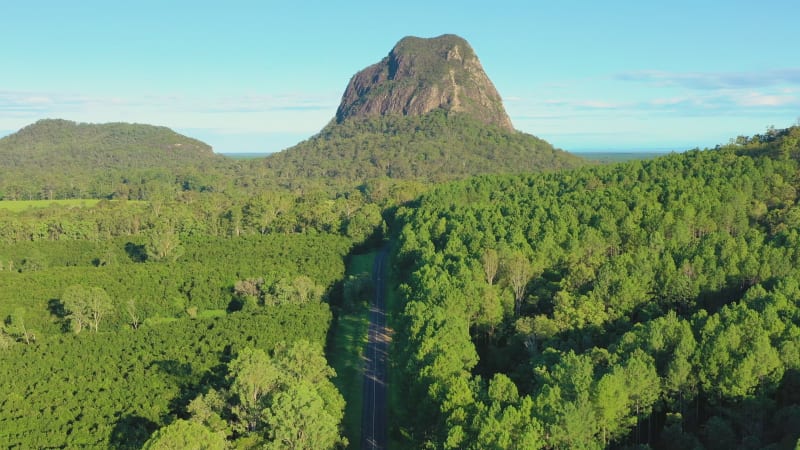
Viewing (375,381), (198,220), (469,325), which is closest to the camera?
(375,381)

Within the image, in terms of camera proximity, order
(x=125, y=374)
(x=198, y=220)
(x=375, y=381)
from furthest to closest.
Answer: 1. (x=198, y=220)
2. (x=375, y=381)
3. (x=125, y=374)

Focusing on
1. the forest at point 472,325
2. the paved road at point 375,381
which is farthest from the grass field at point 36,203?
the paved road at point 375,381

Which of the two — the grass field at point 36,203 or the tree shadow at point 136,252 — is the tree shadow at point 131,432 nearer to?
the tree shadow at point 136,252

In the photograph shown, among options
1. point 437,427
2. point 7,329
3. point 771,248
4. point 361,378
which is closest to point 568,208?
point 771,248

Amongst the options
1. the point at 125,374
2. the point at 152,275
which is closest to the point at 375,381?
the point at 125,374

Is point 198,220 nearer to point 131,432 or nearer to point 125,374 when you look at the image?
point 125,374

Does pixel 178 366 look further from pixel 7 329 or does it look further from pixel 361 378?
pixel 7 329
